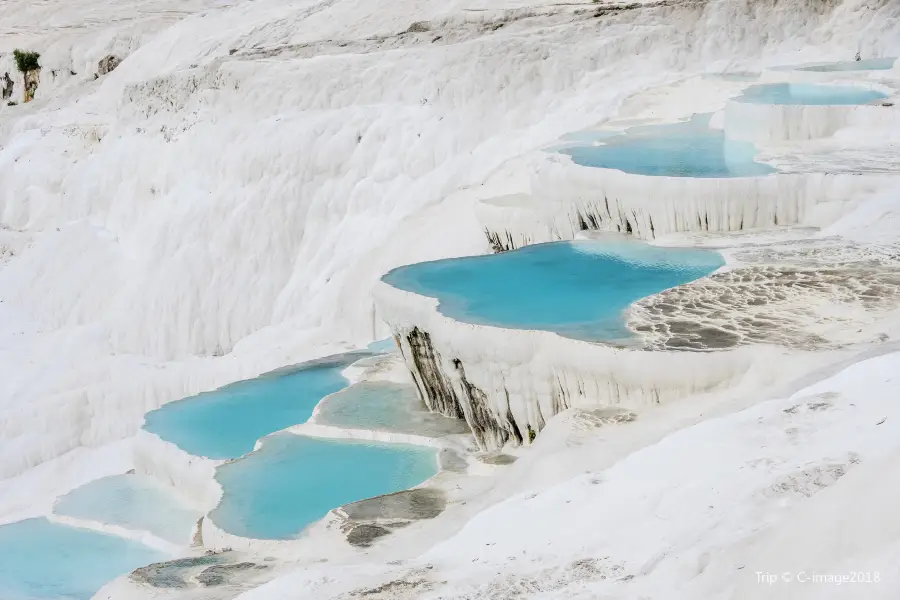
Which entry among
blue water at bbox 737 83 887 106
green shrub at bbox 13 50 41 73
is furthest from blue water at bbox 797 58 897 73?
green shrub at bbox 13 50 41 73

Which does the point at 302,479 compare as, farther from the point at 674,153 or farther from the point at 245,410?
the point at 674,153

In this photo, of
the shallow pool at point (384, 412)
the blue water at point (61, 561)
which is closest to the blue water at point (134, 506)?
the blue water at point (61, 561)

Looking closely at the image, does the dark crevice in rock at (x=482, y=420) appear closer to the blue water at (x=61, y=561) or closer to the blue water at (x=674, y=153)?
the blue water at (x=61, y=561)

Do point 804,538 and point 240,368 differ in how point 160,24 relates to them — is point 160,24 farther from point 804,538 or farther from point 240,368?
point 804,538

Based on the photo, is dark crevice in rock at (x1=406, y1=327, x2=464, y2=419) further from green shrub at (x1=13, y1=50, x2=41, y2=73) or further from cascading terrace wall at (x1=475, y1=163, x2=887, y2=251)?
green shrub at (x1=13, y1=50, x2=41, y2=73)

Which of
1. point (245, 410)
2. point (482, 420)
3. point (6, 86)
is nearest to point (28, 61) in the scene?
point (6, 86)
